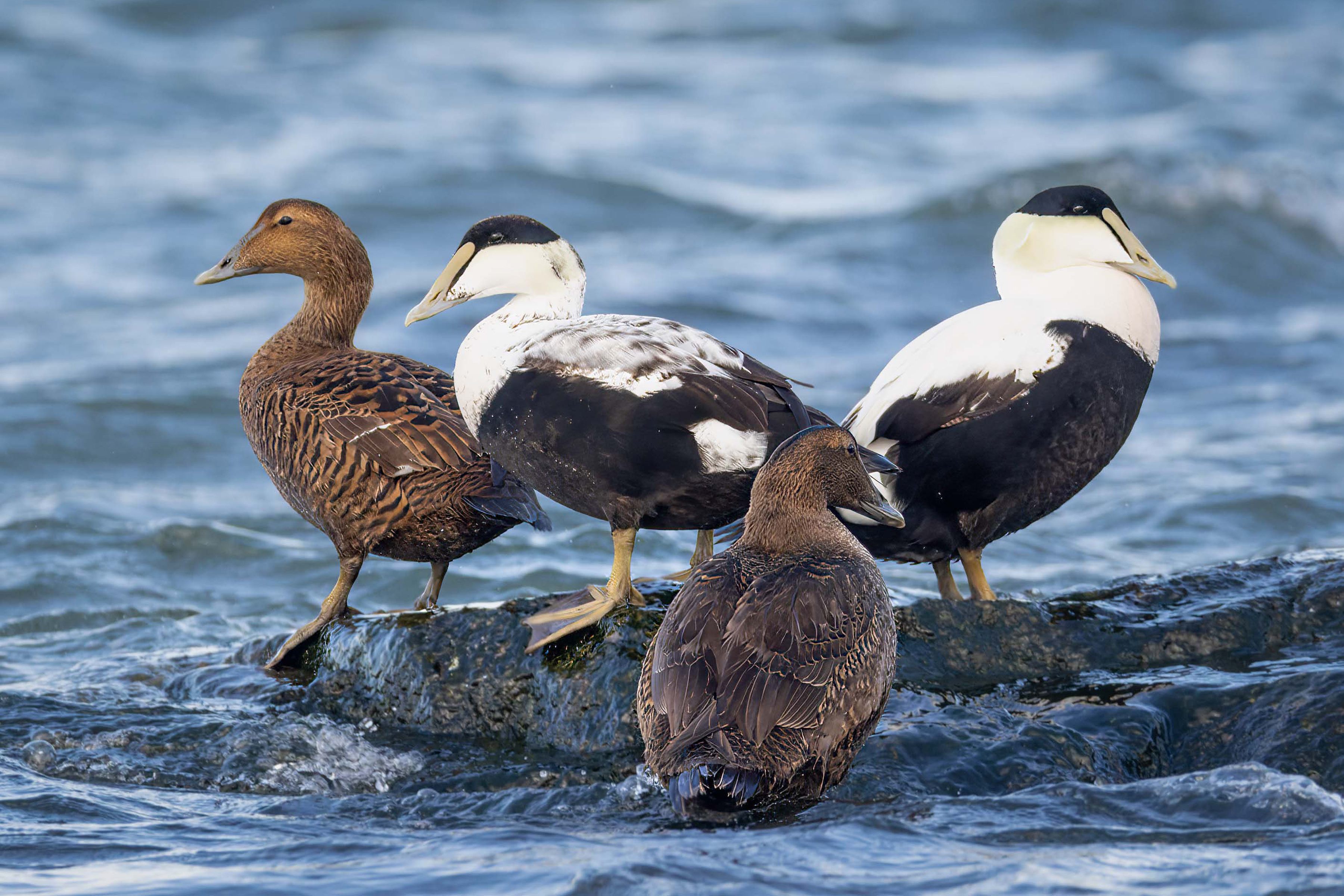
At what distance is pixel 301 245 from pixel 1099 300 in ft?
9.67

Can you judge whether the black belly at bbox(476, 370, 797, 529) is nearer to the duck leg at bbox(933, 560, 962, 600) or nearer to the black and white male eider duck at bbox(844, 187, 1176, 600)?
the black and white male eider duck at bbox(844, 187, 1176, 600)

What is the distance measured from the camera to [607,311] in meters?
12.3

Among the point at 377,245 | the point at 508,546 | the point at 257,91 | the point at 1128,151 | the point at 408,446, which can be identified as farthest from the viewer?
the point at 257,91

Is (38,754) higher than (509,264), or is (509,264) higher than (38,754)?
(509,264)

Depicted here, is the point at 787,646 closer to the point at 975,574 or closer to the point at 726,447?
the point at 726,447

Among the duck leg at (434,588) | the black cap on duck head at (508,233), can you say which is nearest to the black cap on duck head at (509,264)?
the black cap on duck head at (508,233)

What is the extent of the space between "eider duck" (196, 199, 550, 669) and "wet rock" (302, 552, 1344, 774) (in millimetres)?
295

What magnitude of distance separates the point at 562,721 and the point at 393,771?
0.50m

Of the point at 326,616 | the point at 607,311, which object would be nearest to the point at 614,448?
the point at 326,616

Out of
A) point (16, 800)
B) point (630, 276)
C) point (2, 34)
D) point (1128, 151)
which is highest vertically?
point (2, 34)

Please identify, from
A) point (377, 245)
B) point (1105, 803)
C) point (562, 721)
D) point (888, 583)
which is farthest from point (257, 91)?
point (1105, 803)

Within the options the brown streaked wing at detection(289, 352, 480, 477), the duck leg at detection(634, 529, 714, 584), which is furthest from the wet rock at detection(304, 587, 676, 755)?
the brown streaked wing at detection(289, 352, 480, 477)

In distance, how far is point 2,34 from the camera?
1852cm

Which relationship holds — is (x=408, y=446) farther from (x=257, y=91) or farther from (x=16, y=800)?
(x=257, y=91)
